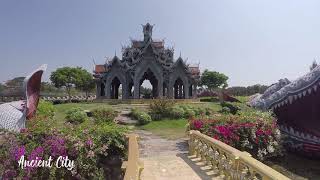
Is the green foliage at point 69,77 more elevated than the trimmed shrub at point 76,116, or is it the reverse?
the green foliage at point 69,77

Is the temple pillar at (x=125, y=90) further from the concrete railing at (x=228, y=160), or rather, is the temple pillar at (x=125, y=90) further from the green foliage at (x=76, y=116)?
the concrete railing at (x=228, y=160)

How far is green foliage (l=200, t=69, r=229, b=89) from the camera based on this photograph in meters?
71.4

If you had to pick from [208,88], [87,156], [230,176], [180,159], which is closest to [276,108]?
[180,159]

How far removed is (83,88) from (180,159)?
5198cm

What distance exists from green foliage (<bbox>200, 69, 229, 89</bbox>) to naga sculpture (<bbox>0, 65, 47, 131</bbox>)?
60.7 meters

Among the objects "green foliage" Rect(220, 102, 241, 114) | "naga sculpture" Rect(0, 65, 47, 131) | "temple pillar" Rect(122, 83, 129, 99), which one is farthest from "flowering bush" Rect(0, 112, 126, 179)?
"temple pillar" Rect(122, 83, 129, 99)

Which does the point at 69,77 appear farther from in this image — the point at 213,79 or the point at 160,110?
the point at 160,110

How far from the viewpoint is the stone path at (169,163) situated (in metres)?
7.92

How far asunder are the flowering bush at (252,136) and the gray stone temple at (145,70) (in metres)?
20.1

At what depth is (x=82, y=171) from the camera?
830cm

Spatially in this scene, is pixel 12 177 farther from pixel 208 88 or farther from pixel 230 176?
pixel 208 88

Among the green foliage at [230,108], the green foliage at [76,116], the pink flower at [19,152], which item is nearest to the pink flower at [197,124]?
the pink flower at [19,152]

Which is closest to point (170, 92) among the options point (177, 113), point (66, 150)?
point (177, 113)

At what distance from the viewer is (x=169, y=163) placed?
30.9ft
